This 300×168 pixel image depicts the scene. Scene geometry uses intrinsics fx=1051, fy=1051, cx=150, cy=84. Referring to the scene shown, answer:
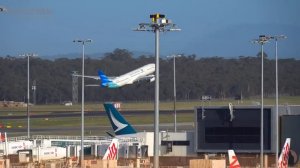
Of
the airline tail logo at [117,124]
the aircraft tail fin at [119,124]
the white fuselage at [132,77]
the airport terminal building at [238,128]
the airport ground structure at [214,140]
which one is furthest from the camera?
the white fuselage at [132,77]

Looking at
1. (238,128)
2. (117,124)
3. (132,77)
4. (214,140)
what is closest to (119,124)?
(117,124)

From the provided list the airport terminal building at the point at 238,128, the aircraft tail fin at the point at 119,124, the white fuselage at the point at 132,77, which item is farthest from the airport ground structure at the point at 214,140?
the white fuselage at the point at 132,77

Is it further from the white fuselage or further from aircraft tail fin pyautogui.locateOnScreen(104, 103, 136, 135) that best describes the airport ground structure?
the white fuselage

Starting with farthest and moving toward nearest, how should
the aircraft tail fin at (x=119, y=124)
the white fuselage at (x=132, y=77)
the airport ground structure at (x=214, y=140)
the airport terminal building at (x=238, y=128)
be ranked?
1. the white fuselage at (x=132, y=77)
2. the aircraft tail fin at (x=119, y=124)
3. the airport terminal building at (x=238, y=128)
4. the airport ground structure at (x=214, y=140)

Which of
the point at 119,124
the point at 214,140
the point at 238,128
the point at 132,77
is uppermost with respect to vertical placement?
the point at 132,77

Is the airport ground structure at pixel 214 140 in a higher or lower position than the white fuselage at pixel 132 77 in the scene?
lower

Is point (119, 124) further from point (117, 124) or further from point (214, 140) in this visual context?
point (214, 140)

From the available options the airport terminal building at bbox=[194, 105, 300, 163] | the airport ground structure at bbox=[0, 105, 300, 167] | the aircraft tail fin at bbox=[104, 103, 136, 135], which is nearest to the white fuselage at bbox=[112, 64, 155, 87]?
the aircraft tail fin at bbox=[104, 103, 136, 135]

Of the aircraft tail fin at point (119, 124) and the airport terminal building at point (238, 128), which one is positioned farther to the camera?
the aircraft tail fin at point (119, 124)

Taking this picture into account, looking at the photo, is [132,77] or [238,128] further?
[132,77]

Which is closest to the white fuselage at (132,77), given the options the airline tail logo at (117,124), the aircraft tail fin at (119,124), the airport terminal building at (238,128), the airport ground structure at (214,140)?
the aircraft tail fin at (119,124)

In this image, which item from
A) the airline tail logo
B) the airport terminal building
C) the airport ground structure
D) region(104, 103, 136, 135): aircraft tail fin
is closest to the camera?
the airport ground structure

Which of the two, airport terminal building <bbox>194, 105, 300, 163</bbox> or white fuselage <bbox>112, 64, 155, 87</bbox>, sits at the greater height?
white fuselage <bbox>112, 64, 155, 87</bbox>

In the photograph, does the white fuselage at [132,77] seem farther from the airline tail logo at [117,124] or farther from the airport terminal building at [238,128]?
the airport terminal building at [238,128]
